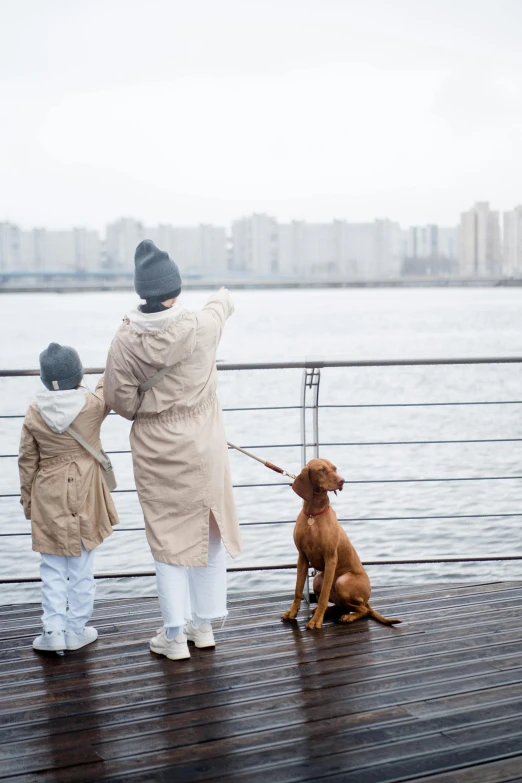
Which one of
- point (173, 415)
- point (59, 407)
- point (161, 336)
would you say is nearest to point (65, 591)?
point (59, 407)

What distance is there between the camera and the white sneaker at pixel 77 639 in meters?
3.13

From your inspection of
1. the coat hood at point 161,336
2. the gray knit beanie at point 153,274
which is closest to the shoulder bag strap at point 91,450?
the coat hood at point 161,336

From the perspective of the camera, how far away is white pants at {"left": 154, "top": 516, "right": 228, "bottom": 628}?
2.99 meters

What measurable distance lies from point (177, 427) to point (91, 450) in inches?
15.0

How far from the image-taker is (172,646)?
3.02m

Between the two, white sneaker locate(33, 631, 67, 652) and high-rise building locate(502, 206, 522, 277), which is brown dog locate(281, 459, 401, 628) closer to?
white sneaker locate(33, 631, 67, 652)

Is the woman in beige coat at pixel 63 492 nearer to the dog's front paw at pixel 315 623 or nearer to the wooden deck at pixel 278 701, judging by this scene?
the wooden deck at pixel 278 701

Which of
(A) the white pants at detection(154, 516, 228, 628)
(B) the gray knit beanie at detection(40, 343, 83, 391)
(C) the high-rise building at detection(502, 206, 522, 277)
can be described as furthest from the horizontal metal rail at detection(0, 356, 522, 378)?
(C) the high-rise building at detection(502, 206, 522, 277)

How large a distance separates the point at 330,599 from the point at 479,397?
23572 millimetres

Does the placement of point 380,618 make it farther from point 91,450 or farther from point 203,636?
point 91,450

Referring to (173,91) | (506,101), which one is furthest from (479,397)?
(506,101)

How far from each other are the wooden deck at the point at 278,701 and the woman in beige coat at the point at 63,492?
6.4 inches

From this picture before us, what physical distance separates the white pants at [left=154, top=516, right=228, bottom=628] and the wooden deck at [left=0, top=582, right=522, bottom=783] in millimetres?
148

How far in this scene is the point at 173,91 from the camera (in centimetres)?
5031
